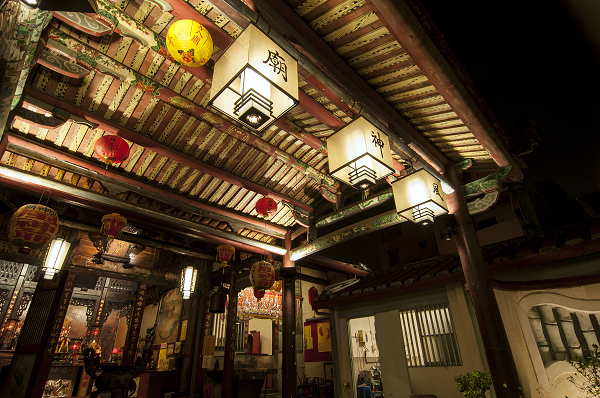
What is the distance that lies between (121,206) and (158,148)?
178 cm

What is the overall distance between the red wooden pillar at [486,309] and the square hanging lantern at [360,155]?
2313 mm

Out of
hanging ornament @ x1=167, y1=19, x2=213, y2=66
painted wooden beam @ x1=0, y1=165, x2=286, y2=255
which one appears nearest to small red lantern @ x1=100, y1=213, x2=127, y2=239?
painted wooden beam @ x1=0, y1=165, x2=286, y2=255

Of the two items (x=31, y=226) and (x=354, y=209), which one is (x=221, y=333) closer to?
(x=354, y=209)

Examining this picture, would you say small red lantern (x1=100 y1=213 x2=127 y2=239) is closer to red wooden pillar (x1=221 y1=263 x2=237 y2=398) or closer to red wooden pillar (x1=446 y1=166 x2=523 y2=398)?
red wooden pillar (x1=221 y1=263 x2=237 y2=398)

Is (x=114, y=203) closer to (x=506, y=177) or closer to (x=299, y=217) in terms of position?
(x=299, y=217)

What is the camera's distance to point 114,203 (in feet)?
21.6

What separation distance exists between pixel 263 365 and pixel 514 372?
11096 mm

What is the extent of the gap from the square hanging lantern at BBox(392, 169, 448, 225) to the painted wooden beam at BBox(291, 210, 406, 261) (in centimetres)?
91

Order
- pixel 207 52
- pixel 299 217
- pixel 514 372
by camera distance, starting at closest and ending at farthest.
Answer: pixel 207 52, pixel 514 372, pixel 299 217

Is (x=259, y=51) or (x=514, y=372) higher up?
(x=259, y=51)

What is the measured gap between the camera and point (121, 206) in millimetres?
6625

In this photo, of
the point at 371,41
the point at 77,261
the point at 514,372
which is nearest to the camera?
the point at 371,41

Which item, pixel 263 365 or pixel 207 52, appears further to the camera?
pixel 263 365

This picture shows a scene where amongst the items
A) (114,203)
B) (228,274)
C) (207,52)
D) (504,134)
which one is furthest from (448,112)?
(228,274)
